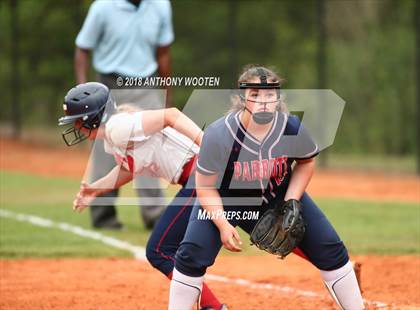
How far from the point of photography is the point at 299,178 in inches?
192

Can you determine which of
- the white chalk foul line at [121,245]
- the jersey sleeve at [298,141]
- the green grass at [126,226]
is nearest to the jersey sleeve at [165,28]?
the green grass at [126,226]

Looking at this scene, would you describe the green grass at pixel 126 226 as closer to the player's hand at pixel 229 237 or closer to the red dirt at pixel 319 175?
the red dirt at pixel 319 175

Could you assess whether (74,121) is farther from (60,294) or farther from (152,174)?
(60,294)

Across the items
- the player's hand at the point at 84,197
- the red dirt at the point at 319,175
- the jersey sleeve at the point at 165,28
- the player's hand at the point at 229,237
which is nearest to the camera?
the player's hand at the point at 229,237

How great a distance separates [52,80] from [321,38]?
6.85 m

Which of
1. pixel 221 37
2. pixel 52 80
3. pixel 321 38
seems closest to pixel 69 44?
pixel 52 80

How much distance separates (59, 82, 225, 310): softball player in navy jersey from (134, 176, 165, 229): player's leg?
141 inches

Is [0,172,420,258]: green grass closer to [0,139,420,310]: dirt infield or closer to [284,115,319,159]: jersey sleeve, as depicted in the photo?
[0,139,420,310]: dirt infield

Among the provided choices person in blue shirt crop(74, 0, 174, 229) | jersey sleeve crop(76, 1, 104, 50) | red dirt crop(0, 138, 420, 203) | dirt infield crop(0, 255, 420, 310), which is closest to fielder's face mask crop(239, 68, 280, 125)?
dirt infield crop(0, 255, 420, 310)

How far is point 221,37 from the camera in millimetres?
A: 18359

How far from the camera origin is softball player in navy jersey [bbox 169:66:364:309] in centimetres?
470

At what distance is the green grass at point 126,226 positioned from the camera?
855cm

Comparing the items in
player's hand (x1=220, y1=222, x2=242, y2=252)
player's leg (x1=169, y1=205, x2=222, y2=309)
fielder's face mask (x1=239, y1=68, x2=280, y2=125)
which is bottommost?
player's leg (x1=169, y1=205, x2=222, y2=309)

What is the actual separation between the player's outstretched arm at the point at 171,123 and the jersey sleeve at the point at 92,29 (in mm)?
4267
